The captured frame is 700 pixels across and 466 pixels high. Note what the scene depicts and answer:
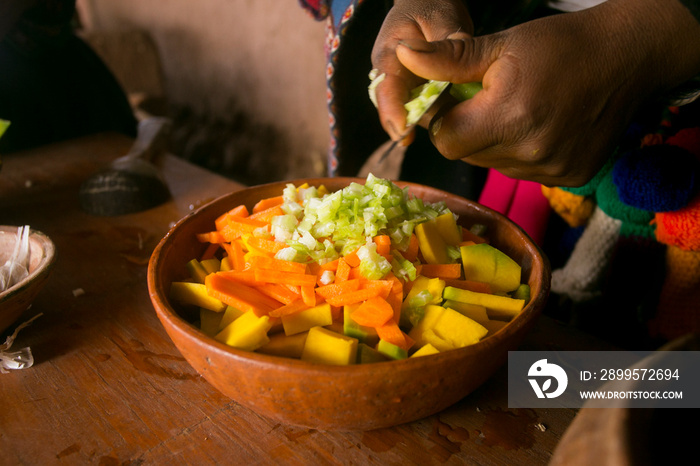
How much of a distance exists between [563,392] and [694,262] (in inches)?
26.9

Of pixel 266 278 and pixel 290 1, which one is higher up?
pixel 290 1

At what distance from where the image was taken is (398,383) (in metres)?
0.66

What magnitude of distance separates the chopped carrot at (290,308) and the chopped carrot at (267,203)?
14.0 inches

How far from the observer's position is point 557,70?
869mm

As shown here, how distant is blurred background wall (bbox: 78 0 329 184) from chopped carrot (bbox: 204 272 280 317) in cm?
261

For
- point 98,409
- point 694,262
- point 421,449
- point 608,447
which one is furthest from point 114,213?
point 694,262

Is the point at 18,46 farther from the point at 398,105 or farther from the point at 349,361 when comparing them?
the point at 349,361

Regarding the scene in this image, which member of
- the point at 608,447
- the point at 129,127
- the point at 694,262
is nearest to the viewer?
the point at 608,447

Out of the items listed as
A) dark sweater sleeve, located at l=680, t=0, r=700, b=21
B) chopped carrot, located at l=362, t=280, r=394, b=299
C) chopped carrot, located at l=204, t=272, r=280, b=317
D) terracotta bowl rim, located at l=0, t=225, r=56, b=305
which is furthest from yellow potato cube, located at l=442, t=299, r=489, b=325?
terracotta bowl rim, located at l=0, t=225, r=56, b=305

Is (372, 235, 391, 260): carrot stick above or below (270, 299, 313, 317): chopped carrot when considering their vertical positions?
above

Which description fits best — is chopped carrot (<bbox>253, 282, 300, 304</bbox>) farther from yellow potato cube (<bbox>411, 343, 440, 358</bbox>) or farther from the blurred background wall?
the blurred background wall

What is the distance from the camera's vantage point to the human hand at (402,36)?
97cm

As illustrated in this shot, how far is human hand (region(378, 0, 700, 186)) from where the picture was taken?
33.7 inches

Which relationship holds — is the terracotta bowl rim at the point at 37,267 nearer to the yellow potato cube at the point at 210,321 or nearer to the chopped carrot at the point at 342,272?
the yellow potato cube at the point at 210,321
